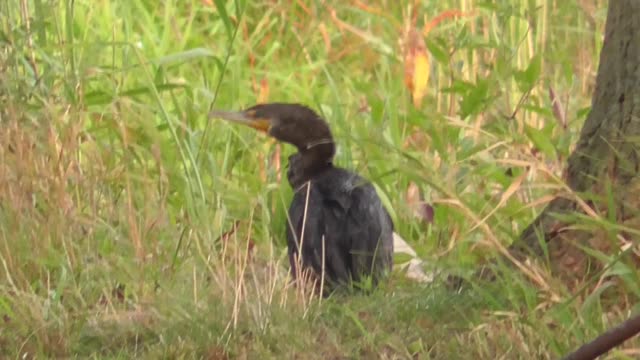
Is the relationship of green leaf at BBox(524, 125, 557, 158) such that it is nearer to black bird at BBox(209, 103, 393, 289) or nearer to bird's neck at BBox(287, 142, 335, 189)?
black bird at BBox(209, 103, 393, 289)

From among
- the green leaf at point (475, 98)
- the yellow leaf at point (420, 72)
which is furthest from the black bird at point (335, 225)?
the yellow leaf at point (420, 72)

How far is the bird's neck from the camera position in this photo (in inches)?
230

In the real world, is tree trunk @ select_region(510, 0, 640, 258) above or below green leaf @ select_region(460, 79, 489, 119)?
above

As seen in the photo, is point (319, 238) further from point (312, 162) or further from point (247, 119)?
point (247, 119)

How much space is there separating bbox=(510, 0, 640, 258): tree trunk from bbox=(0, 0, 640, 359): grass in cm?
12

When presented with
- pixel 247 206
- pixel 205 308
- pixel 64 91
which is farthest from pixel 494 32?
pixel 205 308

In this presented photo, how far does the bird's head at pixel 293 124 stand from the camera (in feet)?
19.5

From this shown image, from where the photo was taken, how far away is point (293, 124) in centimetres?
597

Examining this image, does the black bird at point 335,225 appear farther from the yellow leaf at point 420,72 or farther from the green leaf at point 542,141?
the yellow leaf at point 420,72

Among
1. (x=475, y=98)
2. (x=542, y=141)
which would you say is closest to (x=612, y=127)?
(x=542, y=141)

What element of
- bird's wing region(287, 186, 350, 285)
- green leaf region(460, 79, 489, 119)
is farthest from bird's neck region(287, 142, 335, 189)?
green leaf region(460, 79, 489, 119)

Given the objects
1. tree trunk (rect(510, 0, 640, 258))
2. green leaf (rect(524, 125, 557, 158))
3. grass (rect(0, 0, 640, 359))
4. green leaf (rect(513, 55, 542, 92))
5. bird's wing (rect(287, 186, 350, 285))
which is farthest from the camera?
green leaf (rect(513, 55, 542, 92))

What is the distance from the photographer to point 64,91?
573 cm

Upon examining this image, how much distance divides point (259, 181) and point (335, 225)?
2.61 feet
